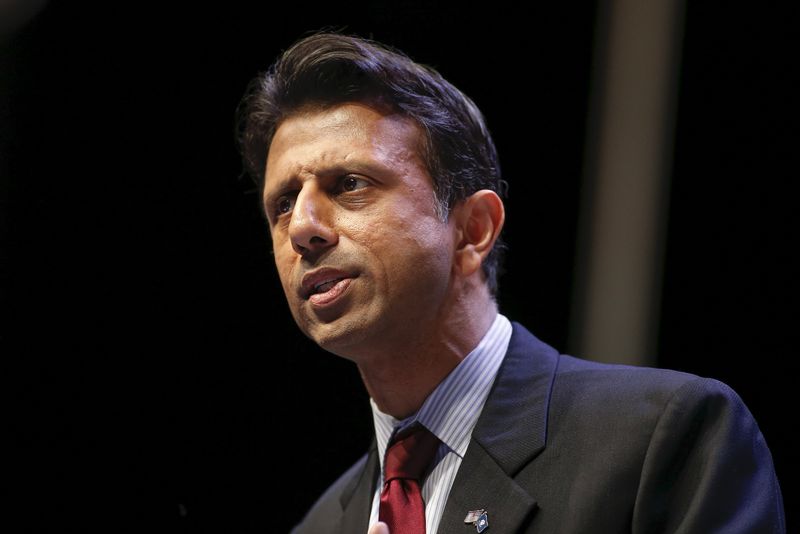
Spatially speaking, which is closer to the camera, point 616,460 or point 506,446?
point 616,460

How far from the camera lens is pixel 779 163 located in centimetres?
227

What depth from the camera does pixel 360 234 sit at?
2.00m

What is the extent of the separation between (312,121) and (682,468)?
3.65ft

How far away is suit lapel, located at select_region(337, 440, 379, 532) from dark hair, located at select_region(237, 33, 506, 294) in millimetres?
534

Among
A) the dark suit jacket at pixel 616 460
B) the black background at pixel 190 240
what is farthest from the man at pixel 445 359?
the black background at pixel 190 240

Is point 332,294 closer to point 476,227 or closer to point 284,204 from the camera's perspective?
point 284,204

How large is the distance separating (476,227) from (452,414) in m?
0.46

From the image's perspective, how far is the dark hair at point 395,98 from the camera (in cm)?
217

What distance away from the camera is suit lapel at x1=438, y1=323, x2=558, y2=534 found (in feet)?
5.95

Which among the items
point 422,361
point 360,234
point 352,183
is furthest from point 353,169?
point 422,361

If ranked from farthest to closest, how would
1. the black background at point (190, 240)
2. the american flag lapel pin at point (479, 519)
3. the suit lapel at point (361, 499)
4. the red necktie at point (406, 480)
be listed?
the black background at point (190, 240) < the suit lapel at point (361, 499) < the red necktie at point (406, 480) < the american flag lapel pin at point (479, 519)

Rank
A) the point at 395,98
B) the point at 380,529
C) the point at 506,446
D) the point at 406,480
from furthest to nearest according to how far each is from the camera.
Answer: the point at 395,98 → the point at 406,480 → the point at 506,446 → the point at 380,529

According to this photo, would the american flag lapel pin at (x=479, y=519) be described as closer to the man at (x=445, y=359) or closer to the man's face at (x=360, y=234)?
the man at (x=445, y=359)

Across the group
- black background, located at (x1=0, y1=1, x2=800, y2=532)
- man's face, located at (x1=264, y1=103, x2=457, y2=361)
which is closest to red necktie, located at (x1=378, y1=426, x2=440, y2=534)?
man's face, located at (x1=264, y1=103, x2=457, y2=361)
